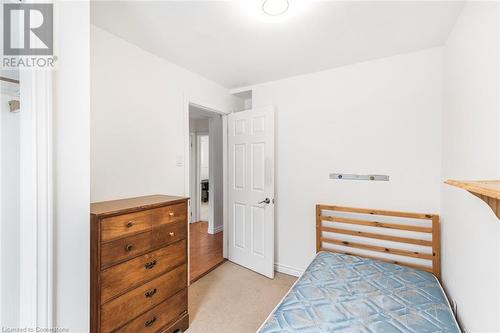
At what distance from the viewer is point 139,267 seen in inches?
59.4

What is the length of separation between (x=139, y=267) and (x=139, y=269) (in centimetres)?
1

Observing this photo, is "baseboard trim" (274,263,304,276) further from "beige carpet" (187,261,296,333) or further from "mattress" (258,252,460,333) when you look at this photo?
"mattress" (258,252,460,333)

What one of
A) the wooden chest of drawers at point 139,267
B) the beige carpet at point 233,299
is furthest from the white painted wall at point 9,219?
the beige carpet at point 233,299

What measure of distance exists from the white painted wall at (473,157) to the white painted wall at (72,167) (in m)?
2.02

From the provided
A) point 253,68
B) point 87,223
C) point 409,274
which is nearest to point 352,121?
point 253,68

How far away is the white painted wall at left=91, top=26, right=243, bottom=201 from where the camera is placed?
1756 mm

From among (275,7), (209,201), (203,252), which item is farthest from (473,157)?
(209,201)

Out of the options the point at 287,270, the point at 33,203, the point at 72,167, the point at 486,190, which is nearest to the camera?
the point at 486,190

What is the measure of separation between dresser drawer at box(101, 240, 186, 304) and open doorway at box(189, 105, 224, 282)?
1.07 m

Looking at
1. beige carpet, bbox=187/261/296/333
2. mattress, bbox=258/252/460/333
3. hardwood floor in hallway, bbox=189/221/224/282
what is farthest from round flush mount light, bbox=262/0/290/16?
hardwood floor in hallway, bbox=189/221/224/282

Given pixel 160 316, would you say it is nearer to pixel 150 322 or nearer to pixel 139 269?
pixel 150 322

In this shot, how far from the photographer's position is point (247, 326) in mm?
1910

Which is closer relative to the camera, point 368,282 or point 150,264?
point 150,264

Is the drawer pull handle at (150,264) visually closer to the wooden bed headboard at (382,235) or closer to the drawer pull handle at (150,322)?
the drawer pull handle at (150,322)
